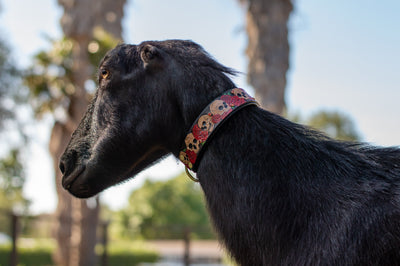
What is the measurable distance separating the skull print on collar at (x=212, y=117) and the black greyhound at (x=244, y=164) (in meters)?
0.03

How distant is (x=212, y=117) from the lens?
6.16 feet

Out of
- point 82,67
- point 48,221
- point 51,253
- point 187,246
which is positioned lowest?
point 51,253

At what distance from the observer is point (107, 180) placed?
2.08 m

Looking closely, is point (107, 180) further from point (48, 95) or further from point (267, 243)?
point (48, 95)

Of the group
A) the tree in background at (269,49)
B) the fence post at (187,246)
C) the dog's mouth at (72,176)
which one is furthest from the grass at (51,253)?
the dog's mouth at (72,176)

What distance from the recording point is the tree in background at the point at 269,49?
1172cm

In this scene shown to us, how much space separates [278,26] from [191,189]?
107 feet

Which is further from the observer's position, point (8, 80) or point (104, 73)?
point (8, 80)

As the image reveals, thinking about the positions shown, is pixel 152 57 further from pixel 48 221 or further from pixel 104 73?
pixel 48 221

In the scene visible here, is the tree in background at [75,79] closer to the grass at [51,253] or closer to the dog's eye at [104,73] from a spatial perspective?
the grass at [51,253]

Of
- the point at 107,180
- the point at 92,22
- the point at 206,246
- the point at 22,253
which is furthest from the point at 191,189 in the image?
the point at 107,180

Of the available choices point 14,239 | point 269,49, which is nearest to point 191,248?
point 269,49

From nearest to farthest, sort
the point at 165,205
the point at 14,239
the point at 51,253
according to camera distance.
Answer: the point at 14,239 < the point at 51,253 < the point at 165,205

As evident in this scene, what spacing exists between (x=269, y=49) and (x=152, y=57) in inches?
404
